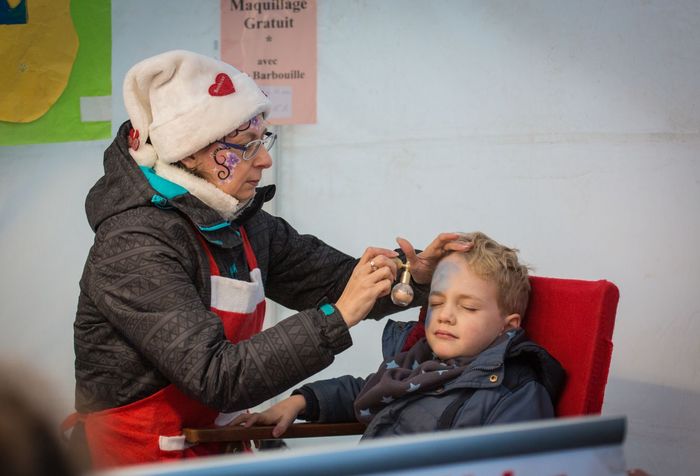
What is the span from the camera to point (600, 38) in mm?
3148

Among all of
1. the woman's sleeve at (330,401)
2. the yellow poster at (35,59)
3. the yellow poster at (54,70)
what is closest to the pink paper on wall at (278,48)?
the yellow poster at (54,70)

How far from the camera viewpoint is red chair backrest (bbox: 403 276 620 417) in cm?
203

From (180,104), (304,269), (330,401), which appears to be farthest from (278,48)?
(330,401)

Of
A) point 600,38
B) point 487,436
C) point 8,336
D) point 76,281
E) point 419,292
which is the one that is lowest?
point 8,336

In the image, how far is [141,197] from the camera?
2178 mm

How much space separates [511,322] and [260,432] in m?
0.72

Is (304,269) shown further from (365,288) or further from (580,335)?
(580,335)

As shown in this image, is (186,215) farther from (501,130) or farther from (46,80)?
(46,80)

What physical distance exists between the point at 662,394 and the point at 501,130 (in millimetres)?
1125

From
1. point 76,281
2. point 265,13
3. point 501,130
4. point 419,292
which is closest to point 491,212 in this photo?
point 501,130

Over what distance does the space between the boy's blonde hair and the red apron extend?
60cm

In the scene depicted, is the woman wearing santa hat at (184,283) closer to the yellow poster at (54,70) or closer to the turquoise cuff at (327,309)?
the turquoise cuff at (327,309)

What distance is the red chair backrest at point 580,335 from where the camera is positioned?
203 cm

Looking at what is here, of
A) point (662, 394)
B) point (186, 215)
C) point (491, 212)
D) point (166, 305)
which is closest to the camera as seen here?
point (166, 305)
